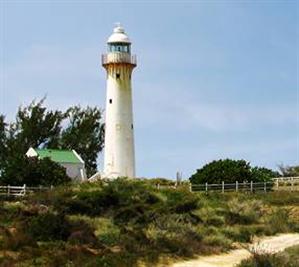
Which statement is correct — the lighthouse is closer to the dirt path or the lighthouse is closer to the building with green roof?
the building with green roof

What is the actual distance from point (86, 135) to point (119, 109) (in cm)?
1611

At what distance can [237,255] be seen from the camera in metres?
28.5

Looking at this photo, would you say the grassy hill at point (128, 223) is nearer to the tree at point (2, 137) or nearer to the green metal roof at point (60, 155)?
the green metal roof at point (60, 155)

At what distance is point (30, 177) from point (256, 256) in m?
23.6

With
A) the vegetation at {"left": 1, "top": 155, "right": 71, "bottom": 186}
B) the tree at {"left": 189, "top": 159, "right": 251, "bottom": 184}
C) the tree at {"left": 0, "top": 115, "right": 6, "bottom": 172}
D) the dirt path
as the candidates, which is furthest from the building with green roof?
the dirt path

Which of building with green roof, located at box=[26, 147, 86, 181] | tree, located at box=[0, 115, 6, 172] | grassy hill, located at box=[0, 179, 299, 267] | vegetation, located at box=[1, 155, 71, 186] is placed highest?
tree, located at box=[0, 115, 6, 172]

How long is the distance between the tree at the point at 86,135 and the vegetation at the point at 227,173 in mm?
19816

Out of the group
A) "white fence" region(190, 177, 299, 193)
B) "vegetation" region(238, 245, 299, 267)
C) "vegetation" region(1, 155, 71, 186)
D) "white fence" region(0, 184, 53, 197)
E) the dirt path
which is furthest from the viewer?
"white fence" region(190, 177, 299, 193)

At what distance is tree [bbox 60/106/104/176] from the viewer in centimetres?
6856

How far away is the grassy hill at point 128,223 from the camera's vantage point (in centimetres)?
2631

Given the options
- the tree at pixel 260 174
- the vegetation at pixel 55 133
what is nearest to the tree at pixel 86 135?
the vegetation at pixel 55 133

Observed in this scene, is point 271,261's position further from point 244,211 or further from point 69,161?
point 69,161

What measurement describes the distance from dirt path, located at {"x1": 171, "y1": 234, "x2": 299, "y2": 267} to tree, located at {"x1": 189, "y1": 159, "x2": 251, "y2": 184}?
14049 millimetres

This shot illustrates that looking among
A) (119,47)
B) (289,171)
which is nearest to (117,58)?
(119,47)
